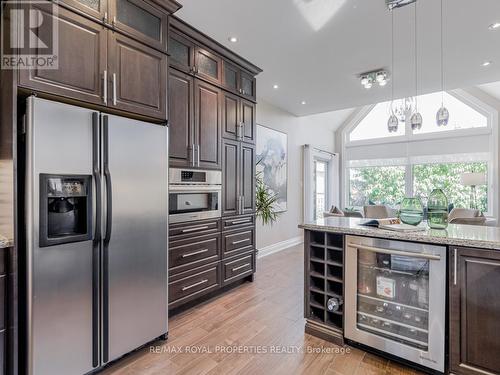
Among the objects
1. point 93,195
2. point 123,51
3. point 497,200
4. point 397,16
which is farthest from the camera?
point 497,200

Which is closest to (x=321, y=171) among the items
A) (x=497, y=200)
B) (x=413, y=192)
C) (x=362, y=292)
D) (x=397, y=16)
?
(x=413, y=192)

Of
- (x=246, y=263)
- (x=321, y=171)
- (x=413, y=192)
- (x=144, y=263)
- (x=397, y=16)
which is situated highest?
(x=397, y=16)

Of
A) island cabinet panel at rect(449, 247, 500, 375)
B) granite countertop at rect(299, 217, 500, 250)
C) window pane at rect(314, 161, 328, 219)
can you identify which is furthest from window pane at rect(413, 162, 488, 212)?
island cabinet panel at rect(449, 247, 500, 375)

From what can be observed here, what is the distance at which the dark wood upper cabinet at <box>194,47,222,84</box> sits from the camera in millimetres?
2804

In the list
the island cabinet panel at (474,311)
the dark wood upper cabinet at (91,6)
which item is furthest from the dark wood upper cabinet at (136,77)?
the island cabinet panel at (474,311)

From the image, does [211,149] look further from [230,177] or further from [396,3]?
[396,3]

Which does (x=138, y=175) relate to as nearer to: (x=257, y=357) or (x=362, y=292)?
(x=257, y=357)

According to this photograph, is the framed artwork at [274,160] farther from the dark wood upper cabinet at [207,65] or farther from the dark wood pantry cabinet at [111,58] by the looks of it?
the dark wood pantry cabinet at [111,58]

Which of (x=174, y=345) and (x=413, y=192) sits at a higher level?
(x=413, y=192)

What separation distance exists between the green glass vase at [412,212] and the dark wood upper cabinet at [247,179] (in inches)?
71.0

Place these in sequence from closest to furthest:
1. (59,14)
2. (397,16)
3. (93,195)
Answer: (59,14)
(93,195)
(397,16)

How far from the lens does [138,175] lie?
1948 mm

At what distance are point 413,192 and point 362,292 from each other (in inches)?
238

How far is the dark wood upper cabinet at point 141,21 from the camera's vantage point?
192 centimetres
